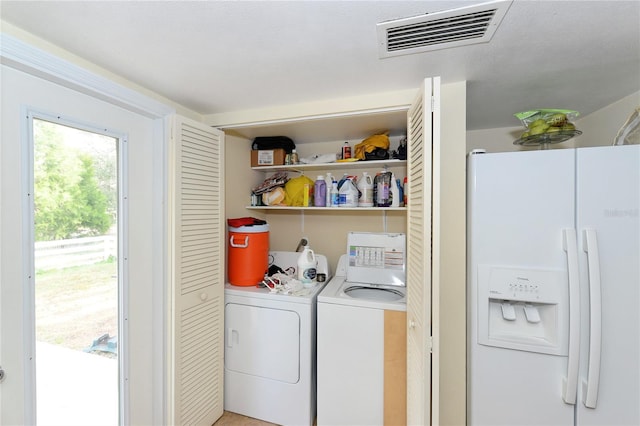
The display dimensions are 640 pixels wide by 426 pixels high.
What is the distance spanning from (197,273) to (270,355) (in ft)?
2.65

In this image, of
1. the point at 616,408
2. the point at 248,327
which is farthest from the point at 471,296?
the point at 248,327

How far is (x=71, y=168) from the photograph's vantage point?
128 cm

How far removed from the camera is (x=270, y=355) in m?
1.91

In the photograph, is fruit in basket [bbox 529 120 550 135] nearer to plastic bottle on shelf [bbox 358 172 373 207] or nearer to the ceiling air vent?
the ceiling air vent

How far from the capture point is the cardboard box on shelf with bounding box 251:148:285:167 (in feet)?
7.70

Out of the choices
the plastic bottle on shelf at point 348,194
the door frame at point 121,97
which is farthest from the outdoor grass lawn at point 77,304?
the plastic bottle on shelf at point 348,194

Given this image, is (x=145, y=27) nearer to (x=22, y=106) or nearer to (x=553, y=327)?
(x=22, y=106)

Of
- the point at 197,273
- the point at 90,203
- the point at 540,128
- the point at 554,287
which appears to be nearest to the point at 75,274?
the point at 90,203

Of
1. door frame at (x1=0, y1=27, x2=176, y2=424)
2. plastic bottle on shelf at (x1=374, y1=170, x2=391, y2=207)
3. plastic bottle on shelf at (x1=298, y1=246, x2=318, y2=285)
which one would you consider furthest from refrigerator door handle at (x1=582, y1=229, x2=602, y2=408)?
door frame at (x1=0, y1=27, x2=176, y2=424)

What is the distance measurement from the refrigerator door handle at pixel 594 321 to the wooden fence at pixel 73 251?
8.02 ft

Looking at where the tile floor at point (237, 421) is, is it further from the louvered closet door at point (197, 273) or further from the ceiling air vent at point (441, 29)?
the ceiling air vent at point (441, 29)

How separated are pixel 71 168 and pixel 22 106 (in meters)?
0.30

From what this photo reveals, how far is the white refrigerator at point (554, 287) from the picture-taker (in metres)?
1.20

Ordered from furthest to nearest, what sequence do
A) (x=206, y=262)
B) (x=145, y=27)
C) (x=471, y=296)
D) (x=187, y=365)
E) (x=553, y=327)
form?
(x=206, y=262)
(x=187, y=365)
(x=471, y=296)
(x=553, y=327)
(x=145, y=27)
